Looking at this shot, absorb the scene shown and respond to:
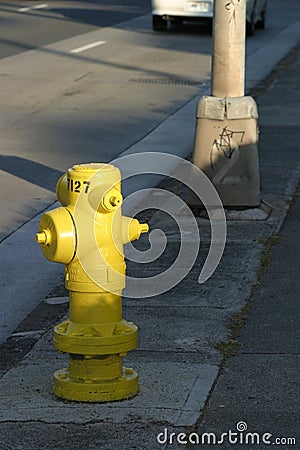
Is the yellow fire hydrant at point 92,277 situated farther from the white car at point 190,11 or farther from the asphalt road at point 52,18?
the white car at point 190,11

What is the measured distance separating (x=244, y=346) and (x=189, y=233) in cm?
237

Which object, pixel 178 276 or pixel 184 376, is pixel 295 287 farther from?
pixel 184 376

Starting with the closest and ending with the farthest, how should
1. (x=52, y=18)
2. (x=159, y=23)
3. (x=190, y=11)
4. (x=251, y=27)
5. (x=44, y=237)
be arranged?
(x=44, y=237) < (x=190, y=11) < (x=251, y=27) < (x=159, y=23) < (x=52, y=18)

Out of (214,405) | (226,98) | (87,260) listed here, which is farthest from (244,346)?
(226,98)

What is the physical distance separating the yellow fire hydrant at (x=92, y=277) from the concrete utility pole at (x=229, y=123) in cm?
355

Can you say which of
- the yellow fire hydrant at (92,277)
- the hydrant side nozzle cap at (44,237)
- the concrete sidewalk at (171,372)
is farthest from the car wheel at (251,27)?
the hydrant side nozzle cap at (44,237)

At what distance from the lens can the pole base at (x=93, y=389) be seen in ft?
16.3

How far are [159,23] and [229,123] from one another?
1740 centimetres

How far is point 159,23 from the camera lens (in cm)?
2539

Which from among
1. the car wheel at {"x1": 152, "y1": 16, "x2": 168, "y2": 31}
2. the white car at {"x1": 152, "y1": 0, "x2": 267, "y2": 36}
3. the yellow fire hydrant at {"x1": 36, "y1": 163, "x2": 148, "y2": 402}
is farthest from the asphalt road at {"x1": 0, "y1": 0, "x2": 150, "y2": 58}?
the yellow fire hydrant at {"x1": 36, "y1": 163, "x2": 148, "y2": 402}

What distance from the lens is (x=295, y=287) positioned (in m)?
6.84

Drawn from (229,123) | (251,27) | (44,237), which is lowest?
(251,27)

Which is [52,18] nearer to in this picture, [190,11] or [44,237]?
[190,11]

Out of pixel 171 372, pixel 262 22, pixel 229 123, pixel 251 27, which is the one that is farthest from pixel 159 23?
pixel 171 372
